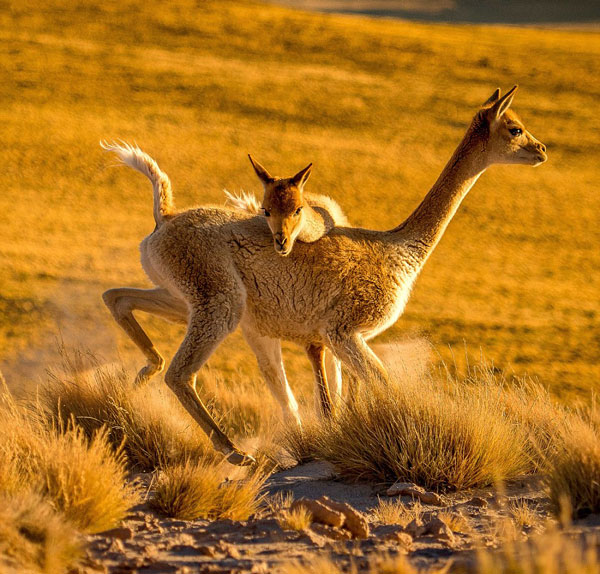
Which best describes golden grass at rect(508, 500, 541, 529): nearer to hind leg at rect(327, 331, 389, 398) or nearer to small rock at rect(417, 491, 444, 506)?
small rock at rect(417, 491, 444, 506)

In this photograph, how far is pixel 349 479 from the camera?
6.69 metres

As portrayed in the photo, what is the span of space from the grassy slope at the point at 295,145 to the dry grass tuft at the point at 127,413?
1044 centimetres

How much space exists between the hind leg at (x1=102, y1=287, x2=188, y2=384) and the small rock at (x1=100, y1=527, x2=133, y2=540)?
279cm

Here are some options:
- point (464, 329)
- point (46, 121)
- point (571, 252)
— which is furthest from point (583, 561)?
point (46, 121)

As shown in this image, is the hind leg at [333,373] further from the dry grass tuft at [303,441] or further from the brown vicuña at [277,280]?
the dry grass tuft at [303,441]

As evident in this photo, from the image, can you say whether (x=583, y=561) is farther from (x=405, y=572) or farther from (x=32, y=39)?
(x=32, y=39)

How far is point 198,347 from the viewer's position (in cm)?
697

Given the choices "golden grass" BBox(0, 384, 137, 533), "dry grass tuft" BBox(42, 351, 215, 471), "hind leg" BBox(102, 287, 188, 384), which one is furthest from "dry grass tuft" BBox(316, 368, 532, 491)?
"golden grass" BBox(0, 384, 137, 533)

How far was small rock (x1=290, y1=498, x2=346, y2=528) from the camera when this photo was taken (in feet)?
16.6

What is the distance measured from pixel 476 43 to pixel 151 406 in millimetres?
49966

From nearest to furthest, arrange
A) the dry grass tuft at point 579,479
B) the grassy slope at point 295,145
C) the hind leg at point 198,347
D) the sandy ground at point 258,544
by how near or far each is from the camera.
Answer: the sandy ground at point 258,544, the dry grass tuft at point 579,479, the hind leg at point 198,347, the grassy slope at point 295,145

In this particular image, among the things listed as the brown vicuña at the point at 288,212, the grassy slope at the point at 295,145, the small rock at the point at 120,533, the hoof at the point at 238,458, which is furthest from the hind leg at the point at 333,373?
the grassy slope at the point at 295,145

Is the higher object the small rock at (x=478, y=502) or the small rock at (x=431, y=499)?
the small rock at (x=431, y=499)

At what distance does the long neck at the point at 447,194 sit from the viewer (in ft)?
25.9
